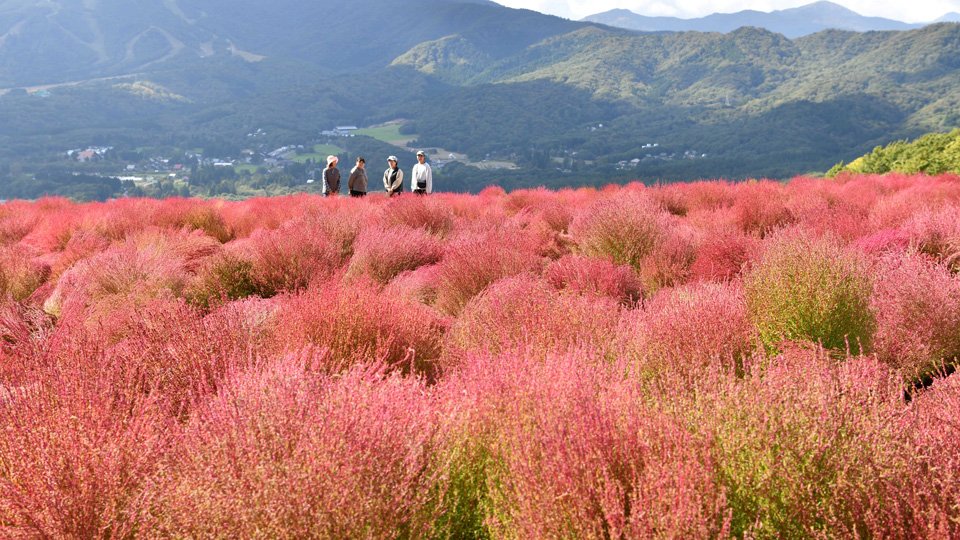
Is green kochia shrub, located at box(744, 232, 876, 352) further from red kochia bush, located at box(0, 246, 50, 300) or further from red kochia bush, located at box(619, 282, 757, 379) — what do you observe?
red kochia bush, located at box(0, 246, 50, 300)

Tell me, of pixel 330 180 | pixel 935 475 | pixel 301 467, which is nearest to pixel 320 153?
pixel 330 180

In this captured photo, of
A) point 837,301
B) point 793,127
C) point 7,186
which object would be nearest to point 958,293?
point 837,301

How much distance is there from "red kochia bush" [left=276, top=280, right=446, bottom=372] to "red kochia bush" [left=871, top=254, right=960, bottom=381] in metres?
3.14

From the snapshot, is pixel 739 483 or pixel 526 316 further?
pixel 526 316

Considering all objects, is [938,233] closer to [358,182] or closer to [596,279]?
[596,279]

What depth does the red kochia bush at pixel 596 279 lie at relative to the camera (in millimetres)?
5453

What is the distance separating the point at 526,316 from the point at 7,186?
147 metres

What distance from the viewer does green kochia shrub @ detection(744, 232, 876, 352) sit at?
4.21 metres

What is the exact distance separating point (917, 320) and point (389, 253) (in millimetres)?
5032

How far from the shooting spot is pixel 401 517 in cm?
206

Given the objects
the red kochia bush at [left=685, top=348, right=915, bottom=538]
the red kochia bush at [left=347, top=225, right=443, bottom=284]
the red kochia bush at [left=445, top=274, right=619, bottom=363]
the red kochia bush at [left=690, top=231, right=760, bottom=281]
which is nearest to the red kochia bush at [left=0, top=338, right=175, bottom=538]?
the red kochia bush at [left=445, top=274, right=619, bottom=363]

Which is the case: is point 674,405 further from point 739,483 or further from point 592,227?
point 592,227

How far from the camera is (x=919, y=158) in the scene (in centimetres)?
2717

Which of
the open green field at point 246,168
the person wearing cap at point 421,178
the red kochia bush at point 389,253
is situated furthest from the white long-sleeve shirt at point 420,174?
the open green field at point 246,168
